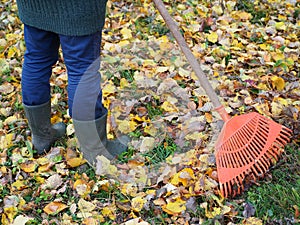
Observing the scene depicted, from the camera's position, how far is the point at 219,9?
13.9 ft

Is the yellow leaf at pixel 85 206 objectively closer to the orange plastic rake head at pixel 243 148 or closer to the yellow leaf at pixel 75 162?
the yellow leaf at pixel 75 162

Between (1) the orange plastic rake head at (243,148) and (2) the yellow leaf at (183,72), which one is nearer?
(1) the orange plastic rake head at (243,148)

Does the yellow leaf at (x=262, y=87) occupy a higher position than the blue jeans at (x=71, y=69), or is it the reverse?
the blue jeans at (x=71, y=69)

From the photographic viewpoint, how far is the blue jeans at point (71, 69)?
224 cm

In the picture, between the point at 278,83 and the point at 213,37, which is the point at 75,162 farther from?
the point at 213,37

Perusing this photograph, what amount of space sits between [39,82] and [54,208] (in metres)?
0.70

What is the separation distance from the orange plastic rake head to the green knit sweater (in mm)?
876

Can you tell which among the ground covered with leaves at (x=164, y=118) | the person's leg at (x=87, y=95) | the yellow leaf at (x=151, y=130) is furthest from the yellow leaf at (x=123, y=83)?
the person's leg at (x=87, y=95)

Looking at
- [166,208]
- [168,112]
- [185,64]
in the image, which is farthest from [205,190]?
[185,64]

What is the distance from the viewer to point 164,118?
304 cm

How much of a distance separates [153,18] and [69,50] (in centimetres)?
202

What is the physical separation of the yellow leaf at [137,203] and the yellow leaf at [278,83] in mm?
1352

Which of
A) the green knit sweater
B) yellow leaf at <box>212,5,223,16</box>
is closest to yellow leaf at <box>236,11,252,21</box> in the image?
yellow leaf at <box>212,5,223,16</box>

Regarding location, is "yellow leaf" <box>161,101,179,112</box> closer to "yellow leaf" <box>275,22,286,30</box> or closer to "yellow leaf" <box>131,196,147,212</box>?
"yellow leaf" <box>131,196,147,212</box>
